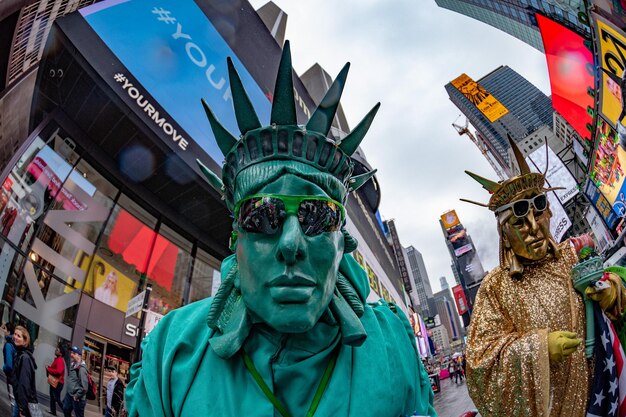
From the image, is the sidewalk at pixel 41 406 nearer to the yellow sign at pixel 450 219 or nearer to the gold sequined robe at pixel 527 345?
the gold sequined robe at pixel 527 345

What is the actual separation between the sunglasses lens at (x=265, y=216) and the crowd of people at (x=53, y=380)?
6.21 m

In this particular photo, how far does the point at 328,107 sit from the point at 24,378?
22.6ft

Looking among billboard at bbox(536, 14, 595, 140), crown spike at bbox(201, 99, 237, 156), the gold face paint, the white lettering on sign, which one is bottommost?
the gold face paint

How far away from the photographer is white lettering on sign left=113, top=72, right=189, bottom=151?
761 centimetres

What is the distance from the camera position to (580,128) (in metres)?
26.6

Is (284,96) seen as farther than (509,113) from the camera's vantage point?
No

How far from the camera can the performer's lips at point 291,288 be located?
3.40 feet

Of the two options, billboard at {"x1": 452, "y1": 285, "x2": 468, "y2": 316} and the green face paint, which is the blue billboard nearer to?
the green face paint

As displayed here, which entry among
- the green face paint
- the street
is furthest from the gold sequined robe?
the street

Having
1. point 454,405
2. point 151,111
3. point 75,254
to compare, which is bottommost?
point 454,405

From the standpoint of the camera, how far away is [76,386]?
6695mm

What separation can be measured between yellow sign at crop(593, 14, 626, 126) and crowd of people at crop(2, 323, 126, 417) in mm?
20041

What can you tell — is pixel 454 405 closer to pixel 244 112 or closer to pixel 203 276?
pixel 203 276

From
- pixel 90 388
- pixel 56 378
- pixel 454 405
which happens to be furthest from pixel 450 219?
pixel 56 378
